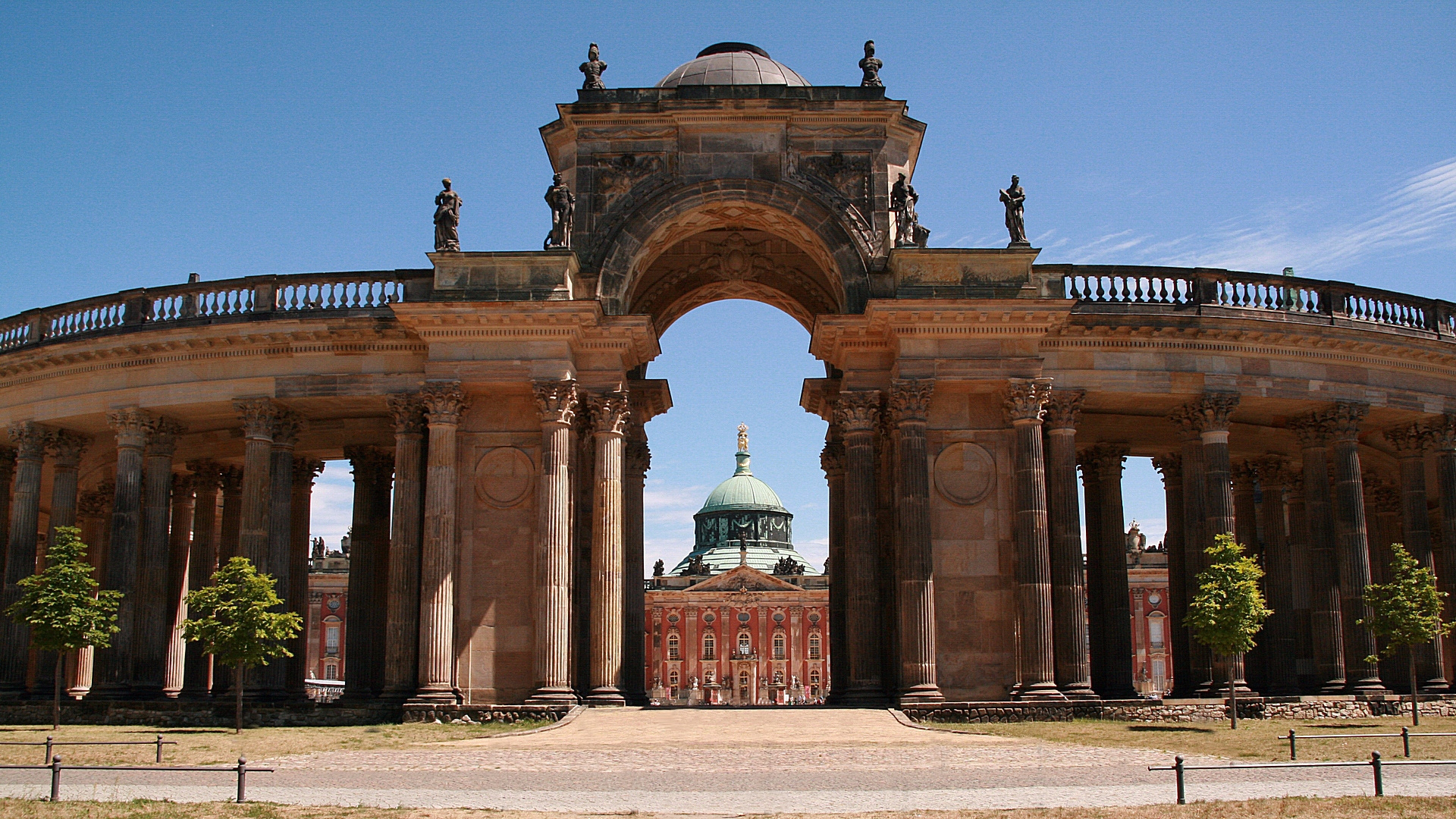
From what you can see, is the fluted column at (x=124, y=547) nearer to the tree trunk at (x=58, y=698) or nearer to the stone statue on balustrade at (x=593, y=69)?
the tree trunk at (x=58, y=698)

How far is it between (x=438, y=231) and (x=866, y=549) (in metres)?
17.2

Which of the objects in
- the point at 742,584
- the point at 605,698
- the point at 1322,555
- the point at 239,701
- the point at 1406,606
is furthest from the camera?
the point at 742,584

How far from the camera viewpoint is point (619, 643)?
41.5 m

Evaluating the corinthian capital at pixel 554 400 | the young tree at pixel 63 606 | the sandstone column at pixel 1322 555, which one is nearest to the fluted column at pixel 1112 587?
the sandstone column at pixel 1322 555

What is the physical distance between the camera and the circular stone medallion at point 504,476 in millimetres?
42875

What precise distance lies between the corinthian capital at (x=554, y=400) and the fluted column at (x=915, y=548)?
10.2 meters

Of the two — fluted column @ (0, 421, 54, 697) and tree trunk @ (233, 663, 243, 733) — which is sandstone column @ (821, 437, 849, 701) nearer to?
tree trunk @ (233, 663, 243, 733)

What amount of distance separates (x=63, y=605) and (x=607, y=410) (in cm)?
1703

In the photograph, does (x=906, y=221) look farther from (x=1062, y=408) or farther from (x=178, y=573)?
(x=178, y=573)

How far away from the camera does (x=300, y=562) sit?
166 feet

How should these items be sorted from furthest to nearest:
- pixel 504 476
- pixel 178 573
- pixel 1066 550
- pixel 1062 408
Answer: pixel 178 573, pixel 1062 408, pixel 504 476, pixel 1066 550

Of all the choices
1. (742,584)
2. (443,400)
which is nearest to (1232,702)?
(443,400)

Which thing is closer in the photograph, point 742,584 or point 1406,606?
point 1406,606

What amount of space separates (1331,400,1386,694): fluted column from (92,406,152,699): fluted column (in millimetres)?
A: 40301
